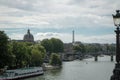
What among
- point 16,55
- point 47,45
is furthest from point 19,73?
point 47,45

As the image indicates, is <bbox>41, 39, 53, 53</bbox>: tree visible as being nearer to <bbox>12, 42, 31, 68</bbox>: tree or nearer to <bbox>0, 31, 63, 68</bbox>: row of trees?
<bbox>0, 31, 63, 68</bbox>: row of trees

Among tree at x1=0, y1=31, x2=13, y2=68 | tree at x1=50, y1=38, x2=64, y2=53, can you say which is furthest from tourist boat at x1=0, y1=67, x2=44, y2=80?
tree at x1=50, y1=38, x2=64, y2=53

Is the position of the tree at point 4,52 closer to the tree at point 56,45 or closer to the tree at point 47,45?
the tree at point 47,45

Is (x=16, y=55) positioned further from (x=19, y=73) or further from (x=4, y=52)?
(x=4, y=52)

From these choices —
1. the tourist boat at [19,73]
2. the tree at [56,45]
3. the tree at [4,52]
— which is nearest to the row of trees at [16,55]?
the tree at [4,52]

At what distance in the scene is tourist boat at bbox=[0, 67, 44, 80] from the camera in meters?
58.0

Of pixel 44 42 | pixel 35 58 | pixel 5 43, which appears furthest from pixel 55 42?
pixel 5 43

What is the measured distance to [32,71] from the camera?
69.2 metres

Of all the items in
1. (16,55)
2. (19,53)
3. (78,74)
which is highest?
(19,53)

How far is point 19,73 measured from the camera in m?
62.6

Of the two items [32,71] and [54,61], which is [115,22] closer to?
[32,71]

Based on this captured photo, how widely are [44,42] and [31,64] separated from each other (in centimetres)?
7473

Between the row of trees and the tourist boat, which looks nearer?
the tourist boat

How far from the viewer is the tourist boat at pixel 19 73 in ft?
190
